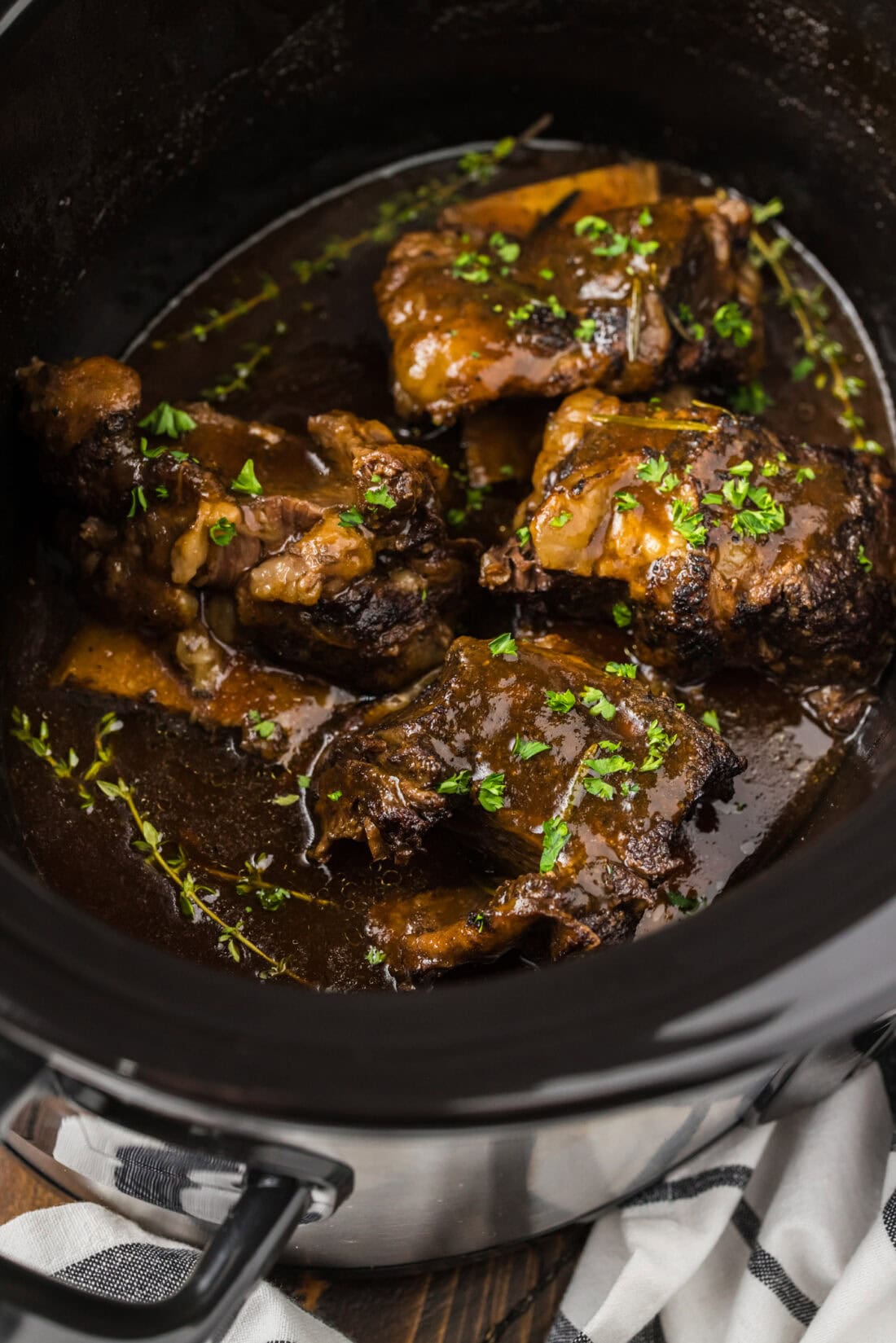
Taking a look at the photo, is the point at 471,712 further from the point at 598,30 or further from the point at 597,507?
the point at 598,30

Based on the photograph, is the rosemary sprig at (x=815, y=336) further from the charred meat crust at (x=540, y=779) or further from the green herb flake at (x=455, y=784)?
the green herb flake at (x=455, y=784)

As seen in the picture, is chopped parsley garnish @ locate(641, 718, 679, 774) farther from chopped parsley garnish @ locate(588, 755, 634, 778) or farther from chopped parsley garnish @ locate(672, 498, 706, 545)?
chopped parsley garnish @ locate(672, 498, 706, 545)

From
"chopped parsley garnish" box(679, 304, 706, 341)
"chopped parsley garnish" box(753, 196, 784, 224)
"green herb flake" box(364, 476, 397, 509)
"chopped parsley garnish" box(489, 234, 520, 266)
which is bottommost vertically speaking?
"green herb flake" box(364, 476, 397, 509)

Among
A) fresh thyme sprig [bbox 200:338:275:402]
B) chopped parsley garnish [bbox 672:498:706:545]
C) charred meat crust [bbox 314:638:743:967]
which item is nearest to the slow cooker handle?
charred meat crust [bbox 314:638:743:967]

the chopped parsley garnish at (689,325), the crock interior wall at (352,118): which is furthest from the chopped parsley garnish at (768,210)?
the chopped parsley garnish at (689,325)

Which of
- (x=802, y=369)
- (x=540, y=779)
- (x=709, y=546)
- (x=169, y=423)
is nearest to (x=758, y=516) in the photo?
(x=709, y=546)
